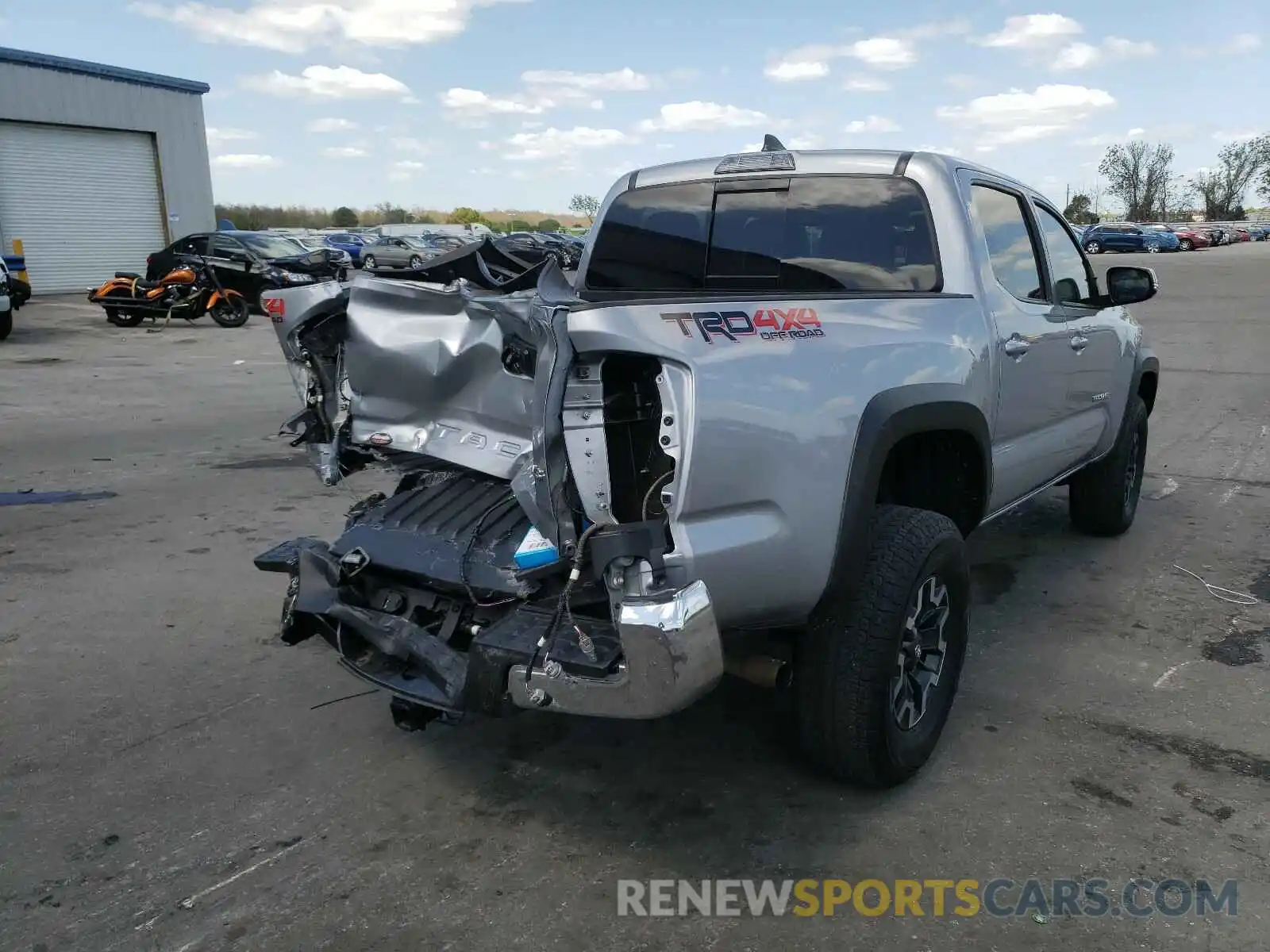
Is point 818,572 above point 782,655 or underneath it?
above

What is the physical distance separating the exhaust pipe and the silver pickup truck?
1 centimetres

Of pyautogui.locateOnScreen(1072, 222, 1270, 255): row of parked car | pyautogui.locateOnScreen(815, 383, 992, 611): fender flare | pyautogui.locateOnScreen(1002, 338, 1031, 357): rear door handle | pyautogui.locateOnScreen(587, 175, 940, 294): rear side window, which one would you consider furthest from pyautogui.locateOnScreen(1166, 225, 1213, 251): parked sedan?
pyautogui.locateOnScreen(815, 383, 992, 611): fender flare

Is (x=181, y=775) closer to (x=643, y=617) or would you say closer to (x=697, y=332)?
(x=643, y=617)

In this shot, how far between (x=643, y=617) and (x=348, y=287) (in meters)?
1.70

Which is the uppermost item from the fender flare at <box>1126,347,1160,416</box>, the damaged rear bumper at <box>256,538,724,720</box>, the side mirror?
the side mirror

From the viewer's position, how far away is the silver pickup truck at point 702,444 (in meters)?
2.68

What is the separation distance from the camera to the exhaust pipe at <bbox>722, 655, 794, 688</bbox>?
316cm

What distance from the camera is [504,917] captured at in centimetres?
266

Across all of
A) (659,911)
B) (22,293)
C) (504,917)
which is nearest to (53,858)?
(504,917)

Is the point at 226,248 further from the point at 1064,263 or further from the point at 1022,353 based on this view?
the point at 1022,353

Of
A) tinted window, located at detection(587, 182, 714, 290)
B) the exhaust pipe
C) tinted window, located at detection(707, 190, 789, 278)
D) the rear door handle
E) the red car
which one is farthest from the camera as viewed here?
the red car

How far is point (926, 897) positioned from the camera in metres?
2.75

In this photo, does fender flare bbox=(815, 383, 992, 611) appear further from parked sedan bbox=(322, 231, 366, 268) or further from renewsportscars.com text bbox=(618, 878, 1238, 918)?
parked sedan bbox=(322, 231, 366, 268)

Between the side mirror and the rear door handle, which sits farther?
the side mirror
